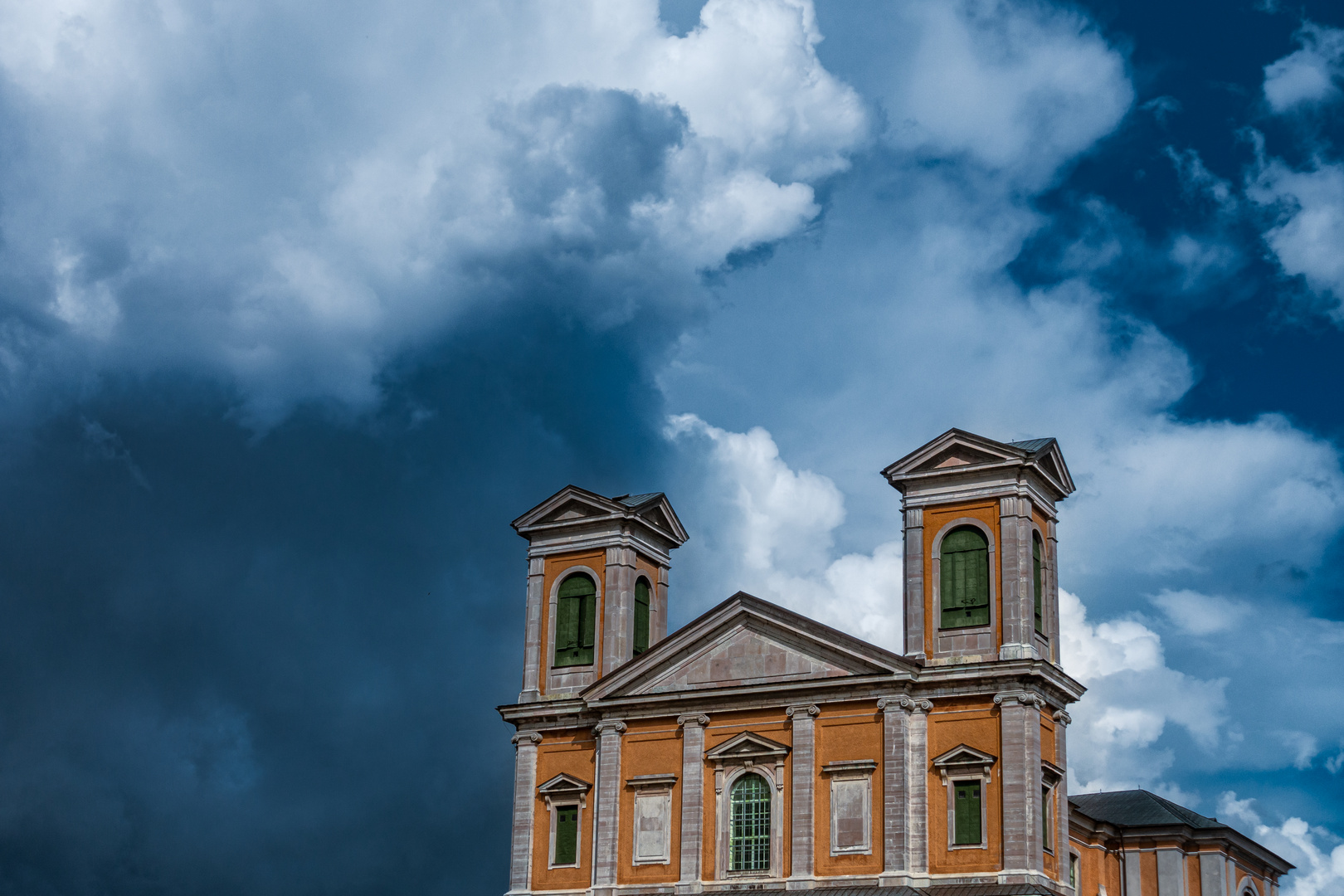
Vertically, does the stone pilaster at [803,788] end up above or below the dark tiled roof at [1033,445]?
below

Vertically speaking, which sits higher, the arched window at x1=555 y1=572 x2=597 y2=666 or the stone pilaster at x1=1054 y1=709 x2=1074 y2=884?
the arched window at x1=555 y1=572 x2=597 y2=666

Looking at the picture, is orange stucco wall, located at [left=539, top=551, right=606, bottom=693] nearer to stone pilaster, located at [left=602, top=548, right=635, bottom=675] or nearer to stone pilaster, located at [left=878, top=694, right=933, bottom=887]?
stone pilaster, located at [left=602, top=548, right=635, bottom=675]

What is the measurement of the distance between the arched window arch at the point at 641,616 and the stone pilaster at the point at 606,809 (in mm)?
3761

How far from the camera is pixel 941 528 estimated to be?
41.5 metres

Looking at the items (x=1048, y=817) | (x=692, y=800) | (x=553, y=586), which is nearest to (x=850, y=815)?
(x=692, y=800)

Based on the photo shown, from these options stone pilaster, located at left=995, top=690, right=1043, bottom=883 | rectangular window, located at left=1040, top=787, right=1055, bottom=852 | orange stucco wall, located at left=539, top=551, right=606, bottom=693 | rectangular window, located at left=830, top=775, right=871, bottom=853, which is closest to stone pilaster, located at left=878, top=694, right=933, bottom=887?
rectangular window, located at left=830, top=775, right=871, bottom=853

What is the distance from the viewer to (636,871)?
41812 millimetres

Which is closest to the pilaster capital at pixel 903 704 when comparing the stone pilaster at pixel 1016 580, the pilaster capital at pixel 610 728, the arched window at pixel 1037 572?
the stone pilaster at pixel 1016 580

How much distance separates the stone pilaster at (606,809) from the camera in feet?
137

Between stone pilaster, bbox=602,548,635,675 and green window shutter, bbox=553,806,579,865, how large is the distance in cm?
382

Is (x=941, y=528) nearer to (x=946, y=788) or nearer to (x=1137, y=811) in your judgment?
(x=946, y=788)

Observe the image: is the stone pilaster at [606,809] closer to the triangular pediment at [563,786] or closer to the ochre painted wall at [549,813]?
the ochre painted wall at [549,813]

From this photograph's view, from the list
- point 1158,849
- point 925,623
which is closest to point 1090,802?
point 1158,849

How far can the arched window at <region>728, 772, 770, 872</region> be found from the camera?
134 ft
